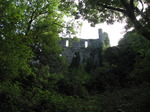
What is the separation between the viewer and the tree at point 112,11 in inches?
227

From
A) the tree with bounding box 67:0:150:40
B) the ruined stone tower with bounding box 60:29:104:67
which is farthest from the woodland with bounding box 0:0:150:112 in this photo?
the ruined stone tower with bounding box 60:29:104:67

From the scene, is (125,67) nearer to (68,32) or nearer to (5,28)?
(68,32)

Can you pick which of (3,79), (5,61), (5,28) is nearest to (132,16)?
(5,28)

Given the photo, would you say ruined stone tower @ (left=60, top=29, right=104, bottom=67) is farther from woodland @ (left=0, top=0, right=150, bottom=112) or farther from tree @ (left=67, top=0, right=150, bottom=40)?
tree @ (left=67, top=0, right=150, bottom=40)

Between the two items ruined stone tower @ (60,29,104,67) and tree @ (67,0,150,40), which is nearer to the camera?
tree @ (67,0,150,40)

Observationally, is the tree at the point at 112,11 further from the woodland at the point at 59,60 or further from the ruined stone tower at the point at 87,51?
the ruined stone tower at the point at 87,51

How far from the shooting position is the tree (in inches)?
227

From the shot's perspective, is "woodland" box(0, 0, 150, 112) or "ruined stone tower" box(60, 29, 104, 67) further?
"ruined stone tower" box(60, 29, 104, 67)

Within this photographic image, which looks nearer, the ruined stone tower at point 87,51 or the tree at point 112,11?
the tree at point 112,11

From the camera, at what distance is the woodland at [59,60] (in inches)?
201

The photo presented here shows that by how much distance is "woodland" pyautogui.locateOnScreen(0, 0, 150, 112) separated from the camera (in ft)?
16.7

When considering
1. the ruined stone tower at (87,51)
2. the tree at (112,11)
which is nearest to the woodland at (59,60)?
the tree at (112,11)

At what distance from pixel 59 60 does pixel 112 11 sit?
909 cm

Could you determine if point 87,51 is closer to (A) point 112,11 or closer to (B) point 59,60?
(B) point 59,60
